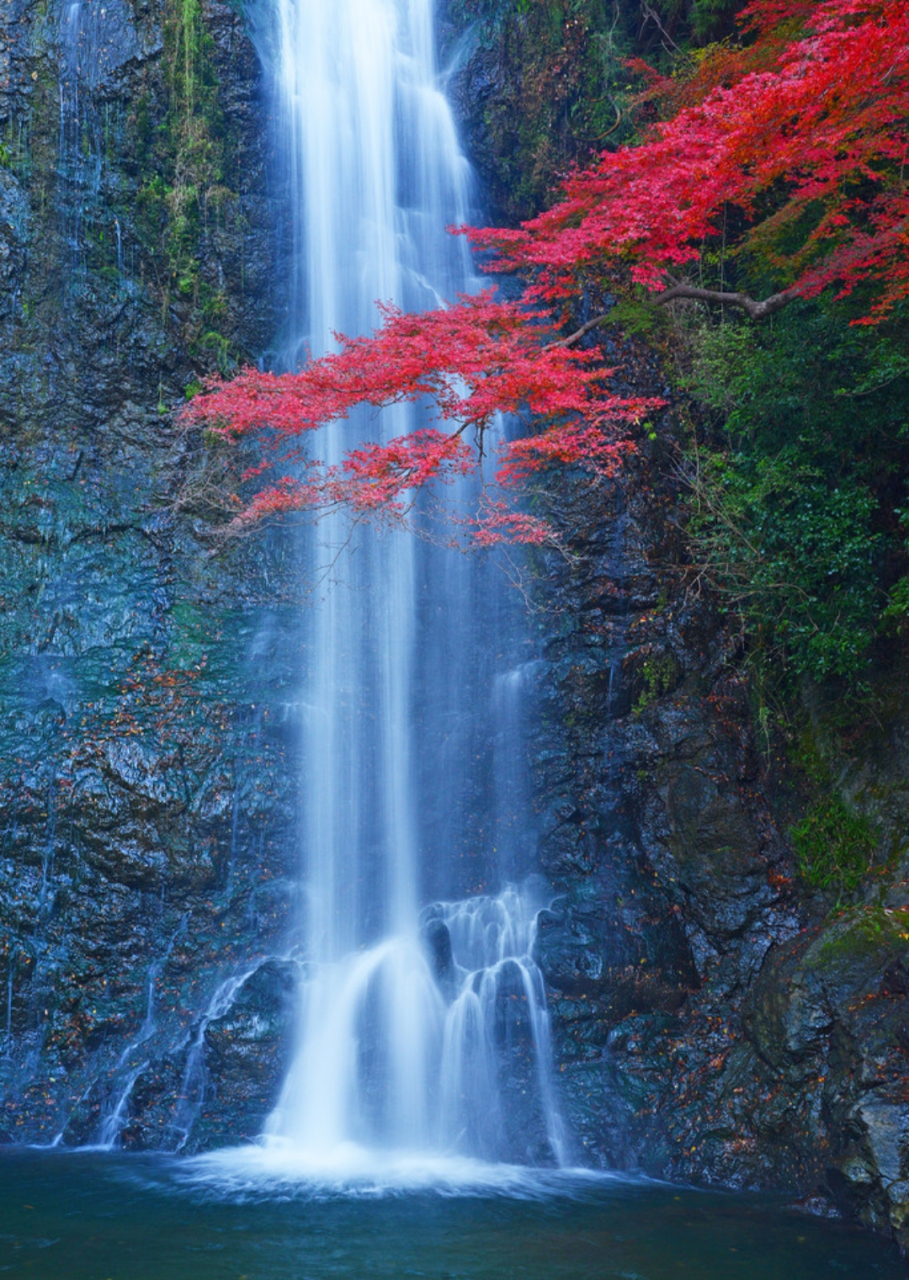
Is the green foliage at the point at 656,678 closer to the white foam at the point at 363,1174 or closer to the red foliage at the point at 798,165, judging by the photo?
the red foliage at the point at 798,165

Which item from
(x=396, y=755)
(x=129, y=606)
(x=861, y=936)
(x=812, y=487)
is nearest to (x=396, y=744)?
(x=396, y=755)

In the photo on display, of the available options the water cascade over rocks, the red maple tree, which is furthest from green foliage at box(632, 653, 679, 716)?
the red maple tree

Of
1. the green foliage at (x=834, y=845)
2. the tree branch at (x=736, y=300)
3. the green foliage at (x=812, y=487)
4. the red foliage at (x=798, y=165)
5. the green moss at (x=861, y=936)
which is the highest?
the red foliage at (x=798, y=165)

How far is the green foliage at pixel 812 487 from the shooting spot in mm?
8297

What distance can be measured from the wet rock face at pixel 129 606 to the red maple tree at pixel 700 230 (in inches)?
97.2

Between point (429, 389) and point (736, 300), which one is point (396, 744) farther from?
point (736, 300)

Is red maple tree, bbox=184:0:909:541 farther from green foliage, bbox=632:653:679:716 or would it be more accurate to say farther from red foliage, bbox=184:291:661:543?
green foliage, bbox=632:653:679:716

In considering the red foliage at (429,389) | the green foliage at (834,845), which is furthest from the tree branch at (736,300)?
the green foliage at (834,845)

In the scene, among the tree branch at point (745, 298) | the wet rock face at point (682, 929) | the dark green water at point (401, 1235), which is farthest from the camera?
the tree branch at point (745, 298)

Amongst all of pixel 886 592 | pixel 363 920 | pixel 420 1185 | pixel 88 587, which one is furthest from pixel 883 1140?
pixel 88 587

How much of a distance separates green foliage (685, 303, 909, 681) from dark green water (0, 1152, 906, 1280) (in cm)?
475

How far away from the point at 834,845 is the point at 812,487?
3.48m

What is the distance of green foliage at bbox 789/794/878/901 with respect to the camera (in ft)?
27.4

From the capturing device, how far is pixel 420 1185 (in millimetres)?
7258
